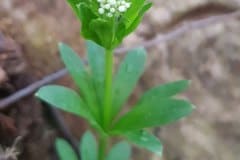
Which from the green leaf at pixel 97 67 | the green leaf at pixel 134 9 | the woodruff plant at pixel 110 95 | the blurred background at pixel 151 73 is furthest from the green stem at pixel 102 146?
the green leaf at pixel 134 9

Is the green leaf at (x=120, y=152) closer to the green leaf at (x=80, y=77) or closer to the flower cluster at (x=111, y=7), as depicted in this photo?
the green leaf at (x=80, y=77)

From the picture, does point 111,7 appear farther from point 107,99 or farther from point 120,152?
point 120,152

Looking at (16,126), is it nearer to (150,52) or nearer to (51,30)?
(51,30)

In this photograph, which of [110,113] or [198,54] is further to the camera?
[198,54]

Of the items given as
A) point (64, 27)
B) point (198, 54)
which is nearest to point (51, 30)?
point (64, 27)

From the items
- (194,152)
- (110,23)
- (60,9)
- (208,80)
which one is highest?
(110,23)

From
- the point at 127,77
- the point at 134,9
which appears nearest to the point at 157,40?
the point at 127,77
